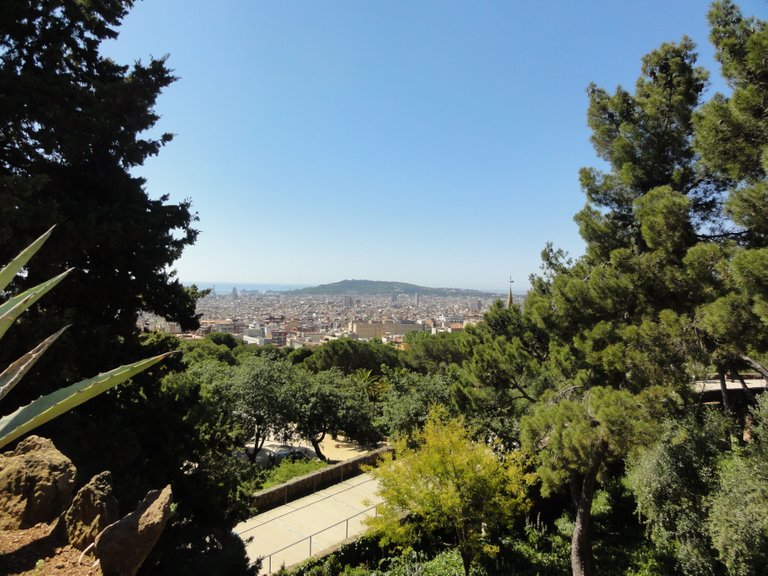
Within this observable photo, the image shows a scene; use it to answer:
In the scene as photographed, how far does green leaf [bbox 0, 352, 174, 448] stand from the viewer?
5.28 feet

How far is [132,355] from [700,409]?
1433 cm

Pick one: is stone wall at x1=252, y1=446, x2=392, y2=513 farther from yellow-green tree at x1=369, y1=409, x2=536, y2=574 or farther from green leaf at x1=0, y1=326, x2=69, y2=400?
green leaf at x1=0, y1=326, x2=69, y2=400

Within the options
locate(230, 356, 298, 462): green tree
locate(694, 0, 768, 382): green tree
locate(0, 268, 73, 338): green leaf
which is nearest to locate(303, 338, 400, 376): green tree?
locate(230, 356, 298, 462): green tree

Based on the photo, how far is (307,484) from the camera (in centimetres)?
1316

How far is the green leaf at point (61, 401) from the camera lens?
1608mm

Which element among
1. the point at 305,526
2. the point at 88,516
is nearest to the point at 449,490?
the point at 305,526

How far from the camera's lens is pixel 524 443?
9.06 m

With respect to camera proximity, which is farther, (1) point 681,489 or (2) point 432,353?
(2) point 432,353

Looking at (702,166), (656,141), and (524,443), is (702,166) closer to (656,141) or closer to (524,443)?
(656,141)

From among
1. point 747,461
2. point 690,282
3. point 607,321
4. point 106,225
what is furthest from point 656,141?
point 106,225

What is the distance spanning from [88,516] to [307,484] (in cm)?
1203

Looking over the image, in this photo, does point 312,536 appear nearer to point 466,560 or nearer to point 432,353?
point 466,560

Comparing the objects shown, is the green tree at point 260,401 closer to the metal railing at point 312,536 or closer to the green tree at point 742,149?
the metal railing at point 312,536

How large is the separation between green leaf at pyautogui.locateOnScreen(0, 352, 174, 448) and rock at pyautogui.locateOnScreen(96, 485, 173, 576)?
0.61m
